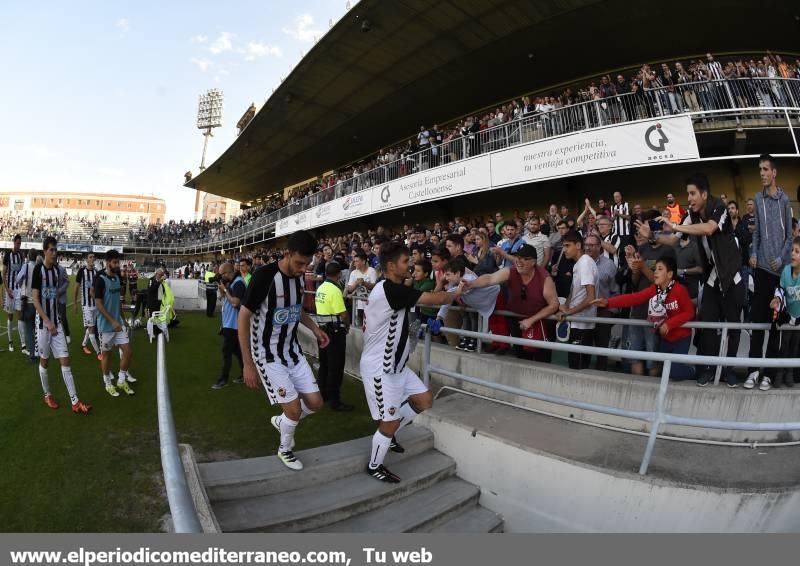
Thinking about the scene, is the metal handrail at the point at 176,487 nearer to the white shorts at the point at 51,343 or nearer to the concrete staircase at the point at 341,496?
the concrete staircase at the point at 341,496

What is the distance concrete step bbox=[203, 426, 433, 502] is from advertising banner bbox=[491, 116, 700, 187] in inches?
370

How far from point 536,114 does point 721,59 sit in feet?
27.3

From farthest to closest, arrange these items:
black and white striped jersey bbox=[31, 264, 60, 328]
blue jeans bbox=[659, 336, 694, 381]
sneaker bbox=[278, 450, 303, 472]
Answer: black and white striped jersey bbox=[31, 264, 60, 328], blue jeans bbox=[659, 336, 694, 381], sneaker bbox=[278, 450, 303, 472]

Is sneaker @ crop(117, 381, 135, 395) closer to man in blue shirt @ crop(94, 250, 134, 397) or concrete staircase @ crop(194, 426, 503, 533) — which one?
man in blue shirt @ crop(94, 250, 134, 397)

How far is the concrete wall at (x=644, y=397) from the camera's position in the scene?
154 inches

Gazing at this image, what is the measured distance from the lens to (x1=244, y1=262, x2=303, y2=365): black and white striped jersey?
3693 millimetres

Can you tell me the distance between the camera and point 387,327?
370 centimetres

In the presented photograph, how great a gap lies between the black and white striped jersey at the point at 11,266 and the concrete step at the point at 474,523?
10773 mm

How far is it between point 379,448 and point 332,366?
2279 mm

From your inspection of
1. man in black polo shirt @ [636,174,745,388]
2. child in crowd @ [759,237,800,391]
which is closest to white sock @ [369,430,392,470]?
man in black polo shirt @ [636,174,745,388]

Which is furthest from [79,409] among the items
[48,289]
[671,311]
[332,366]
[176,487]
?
[671,311]

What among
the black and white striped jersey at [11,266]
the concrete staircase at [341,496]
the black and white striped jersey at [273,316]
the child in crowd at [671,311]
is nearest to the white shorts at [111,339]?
the black and white striped jersey at [273,316]

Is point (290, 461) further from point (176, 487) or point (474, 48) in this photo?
point (474, 48)

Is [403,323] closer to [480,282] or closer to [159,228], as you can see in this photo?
[480,282]
